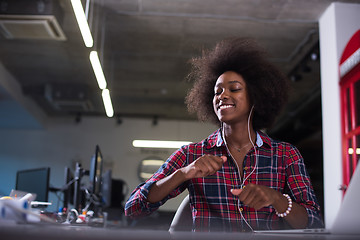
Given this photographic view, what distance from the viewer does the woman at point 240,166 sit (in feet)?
4.44

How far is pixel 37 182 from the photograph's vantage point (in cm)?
328

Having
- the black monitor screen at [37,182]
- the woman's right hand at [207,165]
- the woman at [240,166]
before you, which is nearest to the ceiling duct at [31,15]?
the black monitor screen at [37,182]

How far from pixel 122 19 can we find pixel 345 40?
259 cm

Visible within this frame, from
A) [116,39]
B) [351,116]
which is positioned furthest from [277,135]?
[351,116]

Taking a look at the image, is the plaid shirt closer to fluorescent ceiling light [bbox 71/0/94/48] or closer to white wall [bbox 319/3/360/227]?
fluorescent ceiling light [bbox 71/0/94/48]

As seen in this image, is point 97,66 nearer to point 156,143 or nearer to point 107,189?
point 107,189

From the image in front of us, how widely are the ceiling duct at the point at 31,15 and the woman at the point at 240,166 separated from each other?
9.28 feet

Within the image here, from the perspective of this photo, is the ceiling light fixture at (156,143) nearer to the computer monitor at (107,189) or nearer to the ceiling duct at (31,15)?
the ceiling duct at (31,15)

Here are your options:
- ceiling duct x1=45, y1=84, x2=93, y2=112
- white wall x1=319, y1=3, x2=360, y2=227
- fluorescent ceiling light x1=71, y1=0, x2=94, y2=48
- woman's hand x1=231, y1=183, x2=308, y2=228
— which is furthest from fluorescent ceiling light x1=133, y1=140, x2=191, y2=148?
woman's hand x1=231, y1=183, x2=308, y2=228

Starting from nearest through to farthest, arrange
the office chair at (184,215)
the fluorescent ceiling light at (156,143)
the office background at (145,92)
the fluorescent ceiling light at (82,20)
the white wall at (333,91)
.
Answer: the office chair at (184,215)
the fluorescent ceiling light at (82,20)
the white wall at (333,91)
the office background at (145,92)
the fluorescent ceiling light at (156,143)

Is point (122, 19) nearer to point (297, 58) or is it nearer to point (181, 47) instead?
point (181, 47)

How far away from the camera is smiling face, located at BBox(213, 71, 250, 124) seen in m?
1.60


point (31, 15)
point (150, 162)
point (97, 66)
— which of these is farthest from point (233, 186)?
point (150, 162)

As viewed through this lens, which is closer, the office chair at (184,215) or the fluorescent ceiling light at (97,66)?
the office chair at (184,215)
